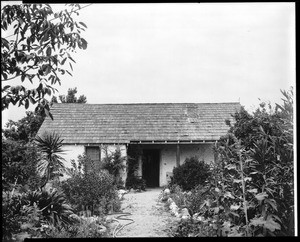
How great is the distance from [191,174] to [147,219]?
5.78 m

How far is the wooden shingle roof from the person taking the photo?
18453mm

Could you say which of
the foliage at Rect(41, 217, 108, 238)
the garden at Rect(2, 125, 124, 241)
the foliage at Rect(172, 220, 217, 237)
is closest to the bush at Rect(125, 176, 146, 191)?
the garden at Rect(2, 125, 124, 241)

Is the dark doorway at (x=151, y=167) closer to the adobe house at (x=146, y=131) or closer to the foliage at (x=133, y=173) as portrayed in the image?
the adobe house at (x=146, y=131)

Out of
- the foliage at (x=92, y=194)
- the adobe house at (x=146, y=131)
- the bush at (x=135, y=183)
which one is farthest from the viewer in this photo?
the adobe house at (x=146, y=131)

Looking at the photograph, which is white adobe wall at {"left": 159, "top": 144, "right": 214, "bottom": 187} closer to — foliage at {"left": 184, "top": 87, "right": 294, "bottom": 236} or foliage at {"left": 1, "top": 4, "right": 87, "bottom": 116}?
foliage at {"left": 184, "top": 87, "right": 294, "bottom": 236}

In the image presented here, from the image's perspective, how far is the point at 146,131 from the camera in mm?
18906

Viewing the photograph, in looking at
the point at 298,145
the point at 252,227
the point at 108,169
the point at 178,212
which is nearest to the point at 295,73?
the point at 298,145

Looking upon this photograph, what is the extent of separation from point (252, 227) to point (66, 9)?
5218 millimetres

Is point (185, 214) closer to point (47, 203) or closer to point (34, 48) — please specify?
point (47, 203)

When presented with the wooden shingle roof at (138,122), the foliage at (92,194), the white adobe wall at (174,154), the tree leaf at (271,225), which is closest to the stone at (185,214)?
the foliage at (92,194)

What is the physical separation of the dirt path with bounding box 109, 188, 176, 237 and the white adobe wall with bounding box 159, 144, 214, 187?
19.3 ft

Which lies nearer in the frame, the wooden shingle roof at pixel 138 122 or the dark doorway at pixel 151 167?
the wooden shingle roof at pixel 138 122

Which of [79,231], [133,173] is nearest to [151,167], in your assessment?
[133,173]

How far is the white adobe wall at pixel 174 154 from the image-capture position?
19172mm
